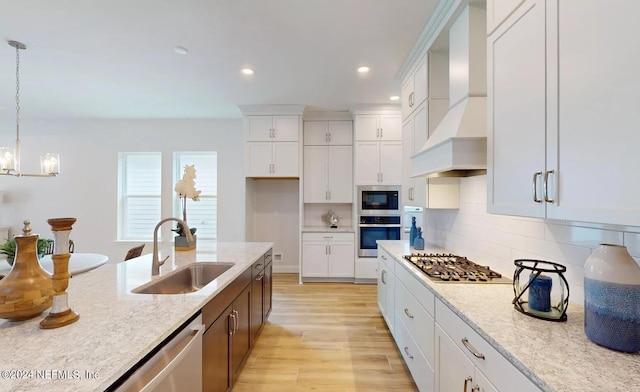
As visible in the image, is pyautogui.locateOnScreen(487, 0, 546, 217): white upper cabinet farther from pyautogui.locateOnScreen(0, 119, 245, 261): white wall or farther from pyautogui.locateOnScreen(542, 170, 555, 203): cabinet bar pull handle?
pyautogui.locateOnScreen(0, 119, 245, 261): white wall

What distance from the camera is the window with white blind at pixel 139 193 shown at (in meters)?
5.16

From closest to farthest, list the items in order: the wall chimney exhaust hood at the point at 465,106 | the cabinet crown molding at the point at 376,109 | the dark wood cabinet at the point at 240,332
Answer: the wall chimney exhaust hood at the point at 465,106 → the dark wood cabinet at the point at 240,332 → the cabinet crown molding at the point at 376,109

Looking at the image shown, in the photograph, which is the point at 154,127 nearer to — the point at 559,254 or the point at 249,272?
the point at 249,272

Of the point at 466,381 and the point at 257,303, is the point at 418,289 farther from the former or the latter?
the point at 257,303

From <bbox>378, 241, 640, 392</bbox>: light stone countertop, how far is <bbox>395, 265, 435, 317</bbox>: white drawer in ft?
0.64

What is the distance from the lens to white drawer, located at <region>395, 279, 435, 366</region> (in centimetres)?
166

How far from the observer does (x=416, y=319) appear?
190cm

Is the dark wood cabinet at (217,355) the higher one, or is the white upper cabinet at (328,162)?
the white upper cabinet at (328,162)

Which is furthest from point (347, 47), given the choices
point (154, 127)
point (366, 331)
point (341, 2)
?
point (154, 127)

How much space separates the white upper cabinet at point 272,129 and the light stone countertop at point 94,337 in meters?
3.13

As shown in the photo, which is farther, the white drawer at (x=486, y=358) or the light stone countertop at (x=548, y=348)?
the white drawer at (x=486, y=358)

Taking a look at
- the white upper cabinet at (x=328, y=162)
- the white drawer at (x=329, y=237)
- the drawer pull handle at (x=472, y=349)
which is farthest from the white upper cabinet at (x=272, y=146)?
the drawer pull handle at (x=472, y=349)

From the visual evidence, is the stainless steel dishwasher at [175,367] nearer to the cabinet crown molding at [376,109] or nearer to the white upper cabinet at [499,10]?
the white upper cabinet at [499,10]

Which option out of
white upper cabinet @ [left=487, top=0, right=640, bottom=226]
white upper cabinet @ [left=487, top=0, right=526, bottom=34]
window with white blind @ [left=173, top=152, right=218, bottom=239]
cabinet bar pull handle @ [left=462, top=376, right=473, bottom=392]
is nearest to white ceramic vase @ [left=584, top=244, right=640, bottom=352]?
white upper cabinet @ [left=487, top=0, right=640, bottom=226]
